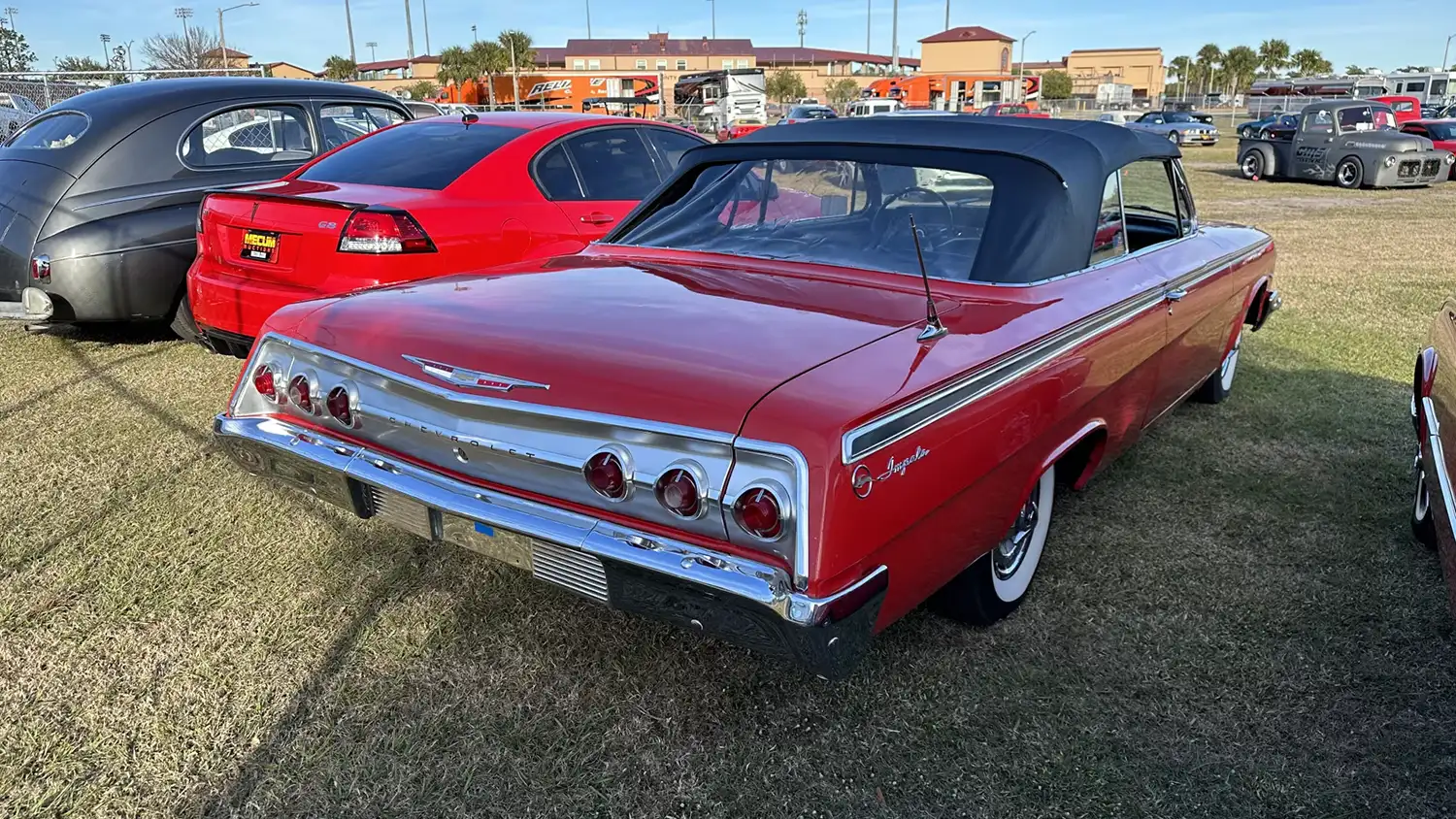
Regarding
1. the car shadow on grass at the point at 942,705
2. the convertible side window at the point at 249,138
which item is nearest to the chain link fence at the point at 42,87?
the convertible side window at the point at 249,138

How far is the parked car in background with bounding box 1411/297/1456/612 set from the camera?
8.78 ft

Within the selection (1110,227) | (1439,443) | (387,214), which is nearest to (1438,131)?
(1439,443)

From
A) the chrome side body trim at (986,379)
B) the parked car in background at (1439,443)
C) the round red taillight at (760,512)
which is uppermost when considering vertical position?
the chrome side body trim at (986,379)

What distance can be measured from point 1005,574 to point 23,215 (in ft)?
17.9

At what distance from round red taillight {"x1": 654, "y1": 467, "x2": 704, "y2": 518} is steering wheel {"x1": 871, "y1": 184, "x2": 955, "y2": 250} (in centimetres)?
126

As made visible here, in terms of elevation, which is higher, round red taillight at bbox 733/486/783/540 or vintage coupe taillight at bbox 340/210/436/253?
vintage coupe taillight at bbox 340/210/436/253

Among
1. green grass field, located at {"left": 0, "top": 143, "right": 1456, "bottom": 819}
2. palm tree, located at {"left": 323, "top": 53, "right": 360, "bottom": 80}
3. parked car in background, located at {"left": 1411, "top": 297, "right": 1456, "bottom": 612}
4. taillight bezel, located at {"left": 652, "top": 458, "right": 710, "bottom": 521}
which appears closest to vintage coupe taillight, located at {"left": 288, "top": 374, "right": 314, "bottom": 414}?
green grass field, located at {"left": 0, "top": 143, "right": 1456, "bottom": 819}

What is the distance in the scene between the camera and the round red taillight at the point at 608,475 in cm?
211

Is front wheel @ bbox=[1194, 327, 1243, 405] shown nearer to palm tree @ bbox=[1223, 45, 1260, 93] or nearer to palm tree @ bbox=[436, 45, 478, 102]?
palm tree @ bbox=[436, 45, 478, 102]

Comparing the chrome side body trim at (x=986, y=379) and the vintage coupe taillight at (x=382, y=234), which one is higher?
the vintage coupe taillight at (x=382, y=234)

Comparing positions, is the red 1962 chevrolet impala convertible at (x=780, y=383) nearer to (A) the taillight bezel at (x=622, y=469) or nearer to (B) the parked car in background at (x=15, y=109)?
(A) the taillight bezel at (x=622, y=469)

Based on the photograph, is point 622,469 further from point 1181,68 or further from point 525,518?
point 1181,68

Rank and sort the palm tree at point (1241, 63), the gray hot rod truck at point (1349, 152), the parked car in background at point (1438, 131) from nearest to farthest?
the gray hot rod truck at point (1349, 152)
the parked car in background at point (1438, 131)
the palm tree at point (1241, 63)

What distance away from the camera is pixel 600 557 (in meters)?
2.15
